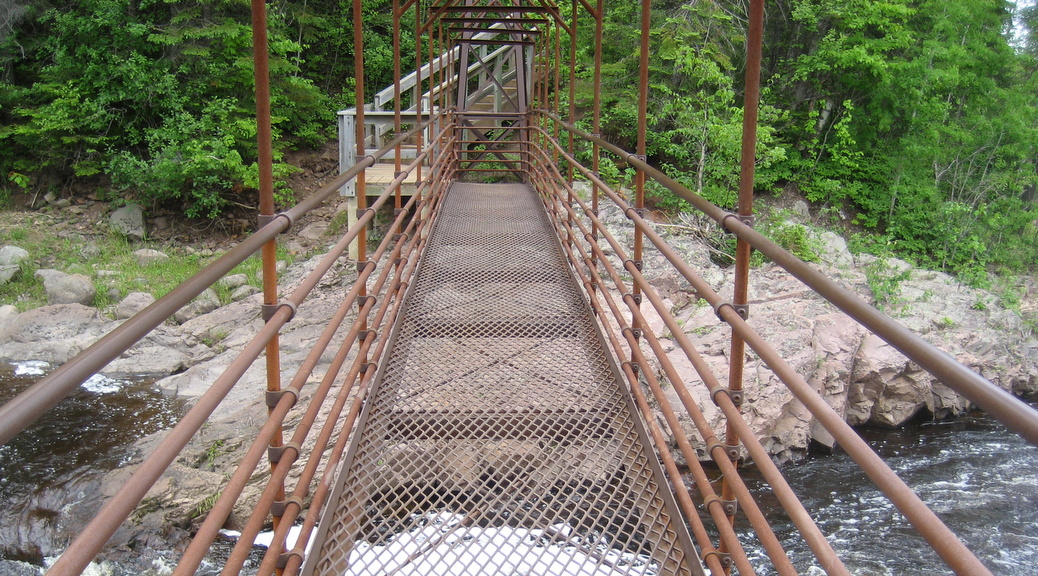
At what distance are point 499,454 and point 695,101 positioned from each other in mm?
13341

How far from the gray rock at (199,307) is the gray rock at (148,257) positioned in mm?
2357

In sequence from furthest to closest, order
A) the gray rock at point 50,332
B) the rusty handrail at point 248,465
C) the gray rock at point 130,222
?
the gray rock at point 130,222 < the gray rock at point 50,332 < the rusty handrail at point 248,465

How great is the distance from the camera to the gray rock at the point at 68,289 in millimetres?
11539

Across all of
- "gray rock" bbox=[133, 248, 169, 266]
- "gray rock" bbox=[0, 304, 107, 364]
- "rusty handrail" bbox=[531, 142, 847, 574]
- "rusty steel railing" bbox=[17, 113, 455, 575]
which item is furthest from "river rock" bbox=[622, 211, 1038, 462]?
"gray rock" bbox=[133, 248, 169, 266]

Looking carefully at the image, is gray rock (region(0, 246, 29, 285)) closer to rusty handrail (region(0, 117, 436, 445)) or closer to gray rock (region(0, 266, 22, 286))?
gray rock (region(0, 266, 22, 286))

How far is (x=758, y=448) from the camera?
1865mm

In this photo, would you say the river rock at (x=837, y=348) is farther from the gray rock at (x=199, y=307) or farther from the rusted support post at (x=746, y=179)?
the gray rock at (x=199, y=307)

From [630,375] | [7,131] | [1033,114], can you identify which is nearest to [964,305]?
[1033,114]

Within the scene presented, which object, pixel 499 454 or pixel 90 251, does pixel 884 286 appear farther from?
pixel 90 251

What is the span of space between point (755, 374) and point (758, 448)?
6.59 meters

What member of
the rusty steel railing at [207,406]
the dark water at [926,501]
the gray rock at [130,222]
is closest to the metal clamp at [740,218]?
the rusty steel railing at [207,406]

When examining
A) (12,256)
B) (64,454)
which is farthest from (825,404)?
(12,256)

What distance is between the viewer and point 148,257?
1360 centimetres

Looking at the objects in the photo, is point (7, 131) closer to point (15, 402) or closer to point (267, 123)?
point (267, 123)
